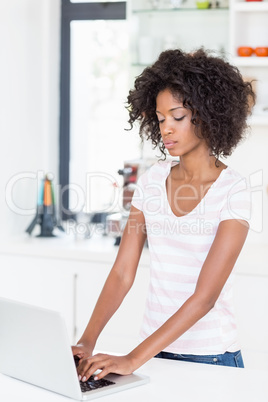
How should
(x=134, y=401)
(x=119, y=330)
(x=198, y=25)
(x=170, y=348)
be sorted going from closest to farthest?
(x=134, y=401), (x=170, y=348), (x=119, y=330), (x=198, y=25)

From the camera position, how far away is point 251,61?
3.18m

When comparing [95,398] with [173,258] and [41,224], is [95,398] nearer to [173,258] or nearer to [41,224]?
[173,258]

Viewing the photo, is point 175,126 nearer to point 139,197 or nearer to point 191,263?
point 139,197

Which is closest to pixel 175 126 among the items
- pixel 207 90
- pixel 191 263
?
pixel 207 90

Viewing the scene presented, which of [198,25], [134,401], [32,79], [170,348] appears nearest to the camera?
[134,401]

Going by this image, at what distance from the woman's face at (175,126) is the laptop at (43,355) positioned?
2.02ft

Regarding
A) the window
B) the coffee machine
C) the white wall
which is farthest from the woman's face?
the window

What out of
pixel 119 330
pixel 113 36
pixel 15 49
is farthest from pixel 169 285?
pixel 113 36

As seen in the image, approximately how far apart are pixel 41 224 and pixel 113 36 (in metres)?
1.17

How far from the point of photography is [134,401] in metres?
1.43

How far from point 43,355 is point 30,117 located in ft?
7.75

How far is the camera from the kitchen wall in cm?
345

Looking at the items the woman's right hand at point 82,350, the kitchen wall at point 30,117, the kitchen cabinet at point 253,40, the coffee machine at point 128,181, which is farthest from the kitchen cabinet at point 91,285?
the woman's right hand at point 82,350

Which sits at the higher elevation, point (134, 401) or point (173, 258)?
point (173, 258)
